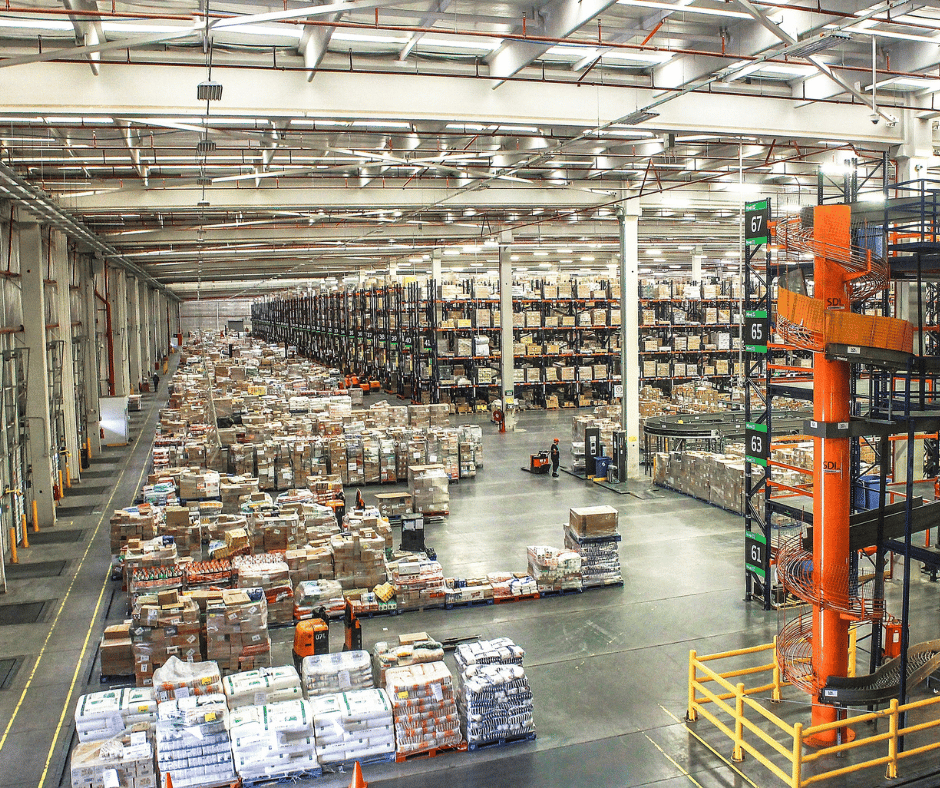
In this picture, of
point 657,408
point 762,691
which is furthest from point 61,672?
point 657,408

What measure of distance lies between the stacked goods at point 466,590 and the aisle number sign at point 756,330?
472 centimetres

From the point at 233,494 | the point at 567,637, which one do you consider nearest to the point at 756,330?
the point at 567,637

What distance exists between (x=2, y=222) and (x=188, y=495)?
591cm

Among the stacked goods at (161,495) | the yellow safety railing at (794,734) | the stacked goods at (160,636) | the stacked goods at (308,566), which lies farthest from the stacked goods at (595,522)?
the stacked goods at (161,495)

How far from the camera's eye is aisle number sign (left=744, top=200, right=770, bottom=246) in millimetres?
9719

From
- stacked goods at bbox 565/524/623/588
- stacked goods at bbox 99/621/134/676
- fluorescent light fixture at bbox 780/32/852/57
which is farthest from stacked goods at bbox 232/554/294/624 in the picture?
fluorescent light fixture at bbox 780/32/852/57

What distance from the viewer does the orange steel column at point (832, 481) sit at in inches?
269

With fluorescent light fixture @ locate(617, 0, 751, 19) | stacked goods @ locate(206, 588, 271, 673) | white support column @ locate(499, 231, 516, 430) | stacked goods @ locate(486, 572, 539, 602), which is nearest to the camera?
fluorescent light fixture @ locate(617, 0, 751, 19)

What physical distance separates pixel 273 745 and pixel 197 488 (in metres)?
9.48

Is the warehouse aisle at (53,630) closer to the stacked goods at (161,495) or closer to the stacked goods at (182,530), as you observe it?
the stacked goods at (161,495)

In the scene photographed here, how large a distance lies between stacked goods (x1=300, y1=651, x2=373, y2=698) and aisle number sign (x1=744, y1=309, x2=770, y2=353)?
613 centimetres

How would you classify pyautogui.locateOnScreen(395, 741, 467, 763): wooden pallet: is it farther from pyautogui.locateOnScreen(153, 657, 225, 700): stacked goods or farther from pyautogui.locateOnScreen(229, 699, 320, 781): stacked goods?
pyautogui.locateOnScreen(153, 657, 225, 700): stacked goods

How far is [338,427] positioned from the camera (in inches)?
803

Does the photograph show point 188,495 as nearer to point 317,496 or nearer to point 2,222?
point 317,496
